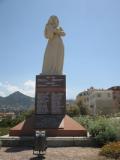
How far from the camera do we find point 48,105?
19.6 metres

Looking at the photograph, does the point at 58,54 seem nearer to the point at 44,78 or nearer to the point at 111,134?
the point at 44,78

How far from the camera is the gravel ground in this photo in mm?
12734

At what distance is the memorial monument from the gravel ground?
229cm

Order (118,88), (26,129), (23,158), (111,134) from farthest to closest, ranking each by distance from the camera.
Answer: (118,88)
(26,129)
(111,134)
(23,158)

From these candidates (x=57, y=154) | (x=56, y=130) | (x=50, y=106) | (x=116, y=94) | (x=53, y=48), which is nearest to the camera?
(x=57, y=154)

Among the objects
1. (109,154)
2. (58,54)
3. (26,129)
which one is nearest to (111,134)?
(109,154)

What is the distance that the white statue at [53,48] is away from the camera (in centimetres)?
2117

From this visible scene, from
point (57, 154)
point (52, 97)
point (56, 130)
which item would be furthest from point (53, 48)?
point (57, 154)

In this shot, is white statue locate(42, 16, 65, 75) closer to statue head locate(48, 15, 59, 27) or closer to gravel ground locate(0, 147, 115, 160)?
statue head locate(48, 15, 59, 27)

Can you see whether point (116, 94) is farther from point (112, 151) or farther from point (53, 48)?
point (112, 151)

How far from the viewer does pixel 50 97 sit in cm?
1964

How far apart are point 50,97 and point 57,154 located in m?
6.21

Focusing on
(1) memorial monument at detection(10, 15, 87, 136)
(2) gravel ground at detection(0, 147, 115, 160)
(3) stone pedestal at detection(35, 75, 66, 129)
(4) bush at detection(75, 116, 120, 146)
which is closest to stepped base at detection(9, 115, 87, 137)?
(1) memorial monument at detection(10, 15, 87, 136)

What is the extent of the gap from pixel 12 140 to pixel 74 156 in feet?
14.3
